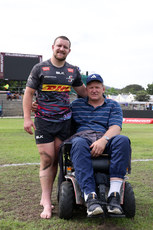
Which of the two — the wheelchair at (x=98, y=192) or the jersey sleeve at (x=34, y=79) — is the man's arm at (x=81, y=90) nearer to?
the jersey sleeve at (x=34, y=79)

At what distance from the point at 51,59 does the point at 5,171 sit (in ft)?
8.68

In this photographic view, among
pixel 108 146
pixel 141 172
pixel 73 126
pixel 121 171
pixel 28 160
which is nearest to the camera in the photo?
pixel 121 171

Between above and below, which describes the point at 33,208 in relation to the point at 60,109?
below

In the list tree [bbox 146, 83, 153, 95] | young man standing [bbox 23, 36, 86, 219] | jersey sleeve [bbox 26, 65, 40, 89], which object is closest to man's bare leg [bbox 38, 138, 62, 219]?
young man standing [bbox 23, 36, 86, 219]

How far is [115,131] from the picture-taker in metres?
3.44

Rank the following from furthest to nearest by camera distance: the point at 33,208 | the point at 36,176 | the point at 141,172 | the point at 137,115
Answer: the point at 137,115 → the point at 141,172 → the point at 36,176 → the point at 33,208

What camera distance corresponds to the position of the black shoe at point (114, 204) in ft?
9.07

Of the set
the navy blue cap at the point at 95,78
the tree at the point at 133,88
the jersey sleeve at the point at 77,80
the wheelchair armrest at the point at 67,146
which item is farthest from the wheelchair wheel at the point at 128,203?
the tree at the point at 133,88

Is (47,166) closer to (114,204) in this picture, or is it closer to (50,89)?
(50,89)

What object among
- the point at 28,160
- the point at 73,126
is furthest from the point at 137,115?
the point at 73,126

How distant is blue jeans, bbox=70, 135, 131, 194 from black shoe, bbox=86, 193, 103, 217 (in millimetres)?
77

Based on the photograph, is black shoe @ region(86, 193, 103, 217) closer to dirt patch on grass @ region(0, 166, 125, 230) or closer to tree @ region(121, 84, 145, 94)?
dirt patch on grass @ region(0, 166, 125, 230)

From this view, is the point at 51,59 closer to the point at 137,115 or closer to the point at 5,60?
the point at 137,115

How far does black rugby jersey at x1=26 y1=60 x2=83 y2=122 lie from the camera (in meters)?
3.48
